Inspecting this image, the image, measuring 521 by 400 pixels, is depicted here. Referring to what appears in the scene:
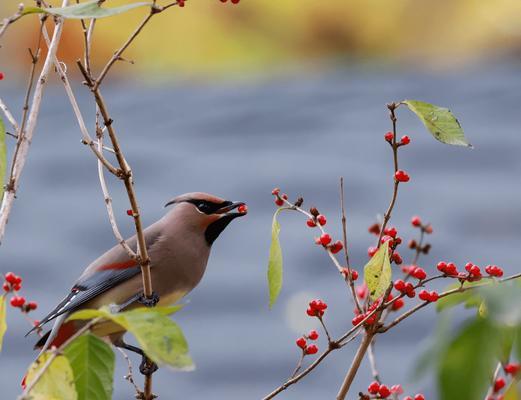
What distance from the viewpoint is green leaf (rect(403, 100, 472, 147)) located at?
5.31ft

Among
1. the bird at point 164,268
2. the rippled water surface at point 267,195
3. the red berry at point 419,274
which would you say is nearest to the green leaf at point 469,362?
the red berry at point 419,274

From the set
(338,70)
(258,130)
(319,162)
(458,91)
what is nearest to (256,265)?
(319,162)

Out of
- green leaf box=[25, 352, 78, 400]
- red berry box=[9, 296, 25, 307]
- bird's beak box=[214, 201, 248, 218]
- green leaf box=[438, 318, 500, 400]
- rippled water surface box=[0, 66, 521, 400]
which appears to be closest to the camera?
green leaf box=[438, 318, 500, 400]

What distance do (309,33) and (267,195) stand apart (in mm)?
3216

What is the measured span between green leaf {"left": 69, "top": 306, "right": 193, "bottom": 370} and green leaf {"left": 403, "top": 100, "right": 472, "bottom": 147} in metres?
0.55

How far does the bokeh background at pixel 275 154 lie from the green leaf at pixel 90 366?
2.38 meters

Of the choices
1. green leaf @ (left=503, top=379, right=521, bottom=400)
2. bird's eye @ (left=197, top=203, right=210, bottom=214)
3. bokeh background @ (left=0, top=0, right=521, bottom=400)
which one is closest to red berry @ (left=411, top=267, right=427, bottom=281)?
green leaf @ (left=503, top=379, right=521, bottom=400)

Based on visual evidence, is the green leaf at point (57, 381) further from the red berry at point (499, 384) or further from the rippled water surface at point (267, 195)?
the rippled water surface at point (267, 195)

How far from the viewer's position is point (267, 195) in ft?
18.9

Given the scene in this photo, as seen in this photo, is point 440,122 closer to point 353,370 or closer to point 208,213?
point 353,370

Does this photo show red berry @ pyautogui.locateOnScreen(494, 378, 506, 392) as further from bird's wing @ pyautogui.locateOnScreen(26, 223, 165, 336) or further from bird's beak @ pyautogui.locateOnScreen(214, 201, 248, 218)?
bird's wing @ pyautogui.locateOnScreen(26, 223, 165, 336)

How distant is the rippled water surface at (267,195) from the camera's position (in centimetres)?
475

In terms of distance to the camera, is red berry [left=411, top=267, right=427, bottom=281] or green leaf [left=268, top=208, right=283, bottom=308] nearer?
green leaf [left=268, top=208, right=283, bottom=308]

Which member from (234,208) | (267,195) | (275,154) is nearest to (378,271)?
(234,208)
